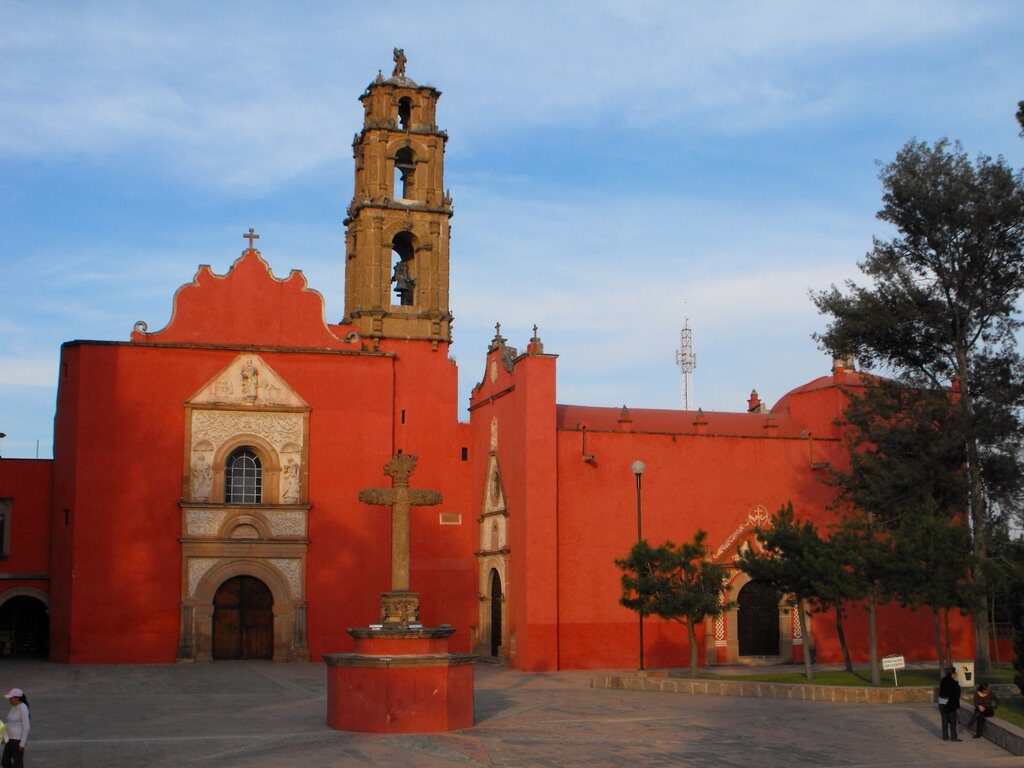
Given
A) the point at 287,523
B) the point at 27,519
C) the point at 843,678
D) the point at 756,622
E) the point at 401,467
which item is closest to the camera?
the point at 401,467

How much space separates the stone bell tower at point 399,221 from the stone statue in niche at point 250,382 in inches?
134

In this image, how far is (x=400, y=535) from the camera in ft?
56.9

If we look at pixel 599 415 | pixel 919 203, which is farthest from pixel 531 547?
pixel 919 203

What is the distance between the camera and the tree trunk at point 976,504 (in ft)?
79.7

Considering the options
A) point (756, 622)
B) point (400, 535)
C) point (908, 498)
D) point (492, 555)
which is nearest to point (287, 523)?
point (492, 555)

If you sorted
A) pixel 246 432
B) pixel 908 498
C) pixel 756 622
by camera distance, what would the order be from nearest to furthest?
1. pixel 908 498
2. pixel 756 622
3. pixel 246 432

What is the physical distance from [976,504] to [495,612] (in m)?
12.7

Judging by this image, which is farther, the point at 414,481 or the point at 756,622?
the point at 414,481

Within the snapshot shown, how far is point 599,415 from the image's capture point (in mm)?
33156

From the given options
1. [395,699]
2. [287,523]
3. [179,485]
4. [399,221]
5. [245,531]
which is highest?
[399,221]

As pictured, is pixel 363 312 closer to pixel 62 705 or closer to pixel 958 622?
pixel 62 705

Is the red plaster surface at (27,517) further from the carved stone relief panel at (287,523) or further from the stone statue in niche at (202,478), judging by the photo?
the carved stone relief panel at (287,523)

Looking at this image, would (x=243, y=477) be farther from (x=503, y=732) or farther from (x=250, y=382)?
(x=503, y=732)

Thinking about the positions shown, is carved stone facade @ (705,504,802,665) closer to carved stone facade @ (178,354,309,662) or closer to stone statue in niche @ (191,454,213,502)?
carved stone facade @ (178,354,309,662)
